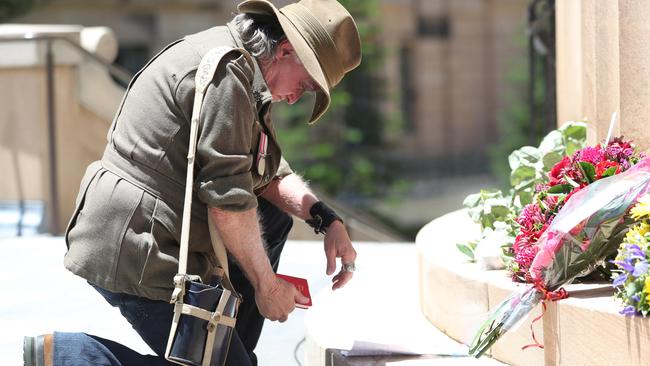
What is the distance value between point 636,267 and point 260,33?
1.37m

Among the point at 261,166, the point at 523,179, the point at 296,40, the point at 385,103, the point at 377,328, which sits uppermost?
the point at 296,40

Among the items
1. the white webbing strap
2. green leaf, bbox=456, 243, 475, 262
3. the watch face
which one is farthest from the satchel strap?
green leaf, bbox=456, 243, 475, 262

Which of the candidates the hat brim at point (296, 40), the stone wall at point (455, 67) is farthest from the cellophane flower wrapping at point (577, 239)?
the stone wall at point (455, 67)

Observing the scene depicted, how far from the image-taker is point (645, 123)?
4.20 metres

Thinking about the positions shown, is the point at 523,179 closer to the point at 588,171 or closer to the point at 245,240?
the point at 588,171

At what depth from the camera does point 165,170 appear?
3371 mm

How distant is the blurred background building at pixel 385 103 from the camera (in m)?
9.33

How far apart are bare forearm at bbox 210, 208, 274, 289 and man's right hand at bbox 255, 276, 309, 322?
2 centimetres

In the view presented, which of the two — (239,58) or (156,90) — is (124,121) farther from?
(239,58)

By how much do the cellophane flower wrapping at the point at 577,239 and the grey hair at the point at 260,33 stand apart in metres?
1.11

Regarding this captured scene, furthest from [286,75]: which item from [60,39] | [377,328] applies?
[60,39]

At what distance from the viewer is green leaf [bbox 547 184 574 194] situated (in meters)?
3.97

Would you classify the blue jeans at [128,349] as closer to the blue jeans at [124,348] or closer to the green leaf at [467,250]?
the blue jeans at [124,348]

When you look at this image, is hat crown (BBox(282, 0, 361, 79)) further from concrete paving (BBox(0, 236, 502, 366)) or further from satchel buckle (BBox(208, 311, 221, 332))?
→ concrete paving (BBox(0, 236, 502, 366))
